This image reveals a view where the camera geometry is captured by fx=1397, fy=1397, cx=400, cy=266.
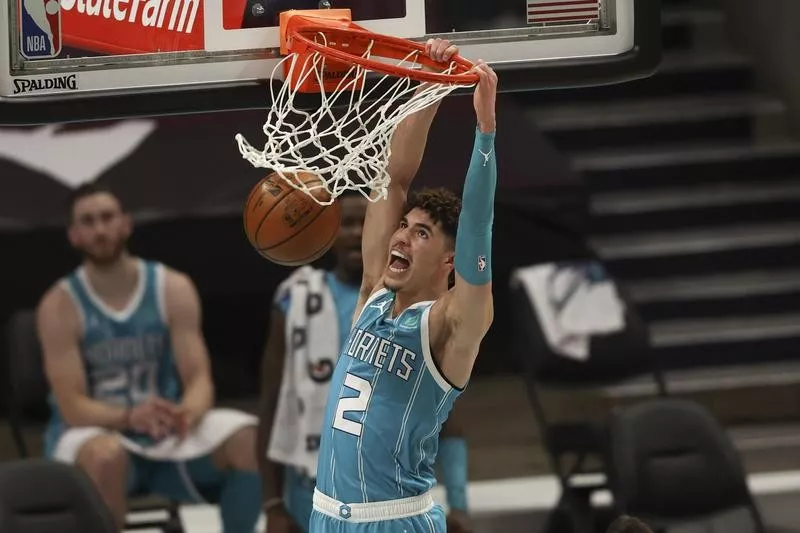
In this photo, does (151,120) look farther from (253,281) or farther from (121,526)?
(121,526)

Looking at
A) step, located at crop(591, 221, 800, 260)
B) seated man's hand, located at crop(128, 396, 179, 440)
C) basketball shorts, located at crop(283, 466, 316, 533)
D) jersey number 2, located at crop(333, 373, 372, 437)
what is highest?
Result: step, located at crop(591, 221, 800, 260)

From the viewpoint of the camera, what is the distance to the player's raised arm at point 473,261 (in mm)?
3389

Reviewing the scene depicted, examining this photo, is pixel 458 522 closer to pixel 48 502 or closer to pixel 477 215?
pixel 48 502

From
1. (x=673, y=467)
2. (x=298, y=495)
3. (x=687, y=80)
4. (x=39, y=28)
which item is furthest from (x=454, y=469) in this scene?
(x=687, y=80)

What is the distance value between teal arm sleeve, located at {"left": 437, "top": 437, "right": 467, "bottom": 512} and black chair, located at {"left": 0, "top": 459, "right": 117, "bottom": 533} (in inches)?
56.9

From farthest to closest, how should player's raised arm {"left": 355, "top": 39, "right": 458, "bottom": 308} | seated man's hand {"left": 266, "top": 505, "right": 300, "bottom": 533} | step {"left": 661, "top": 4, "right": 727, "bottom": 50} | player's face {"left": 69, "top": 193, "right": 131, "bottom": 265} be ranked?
step {"left": 661, "top": 4, "right": 727, "bottom": 50} < player's face {"left": 69, "top": 193, "right": 131, "bottom": 265} < seated man's hand {"left": 266, "top": 505, "right": 300, "bottom": 533} < player's raised arm {"left": 355, "top": 39, "right": 458, "bottom": 308}

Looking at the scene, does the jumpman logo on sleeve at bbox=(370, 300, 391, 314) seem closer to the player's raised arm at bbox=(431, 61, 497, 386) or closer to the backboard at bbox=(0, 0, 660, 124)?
the player's raised arm at bbox=(431, 61, 497, 386)

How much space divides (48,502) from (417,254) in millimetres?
2036

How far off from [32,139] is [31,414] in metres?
1.32

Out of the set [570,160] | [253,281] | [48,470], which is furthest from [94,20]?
[570,160]

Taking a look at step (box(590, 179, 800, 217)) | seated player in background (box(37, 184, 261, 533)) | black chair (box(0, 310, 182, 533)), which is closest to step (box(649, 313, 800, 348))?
step (box(590, 179, 800, 217))

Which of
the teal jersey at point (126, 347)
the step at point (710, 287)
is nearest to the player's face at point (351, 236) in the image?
the teal jersey at point (126, 347)

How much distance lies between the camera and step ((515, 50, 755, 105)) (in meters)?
7.70

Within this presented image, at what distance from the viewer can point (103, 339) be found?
598 cm
